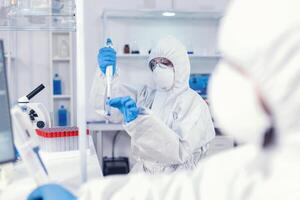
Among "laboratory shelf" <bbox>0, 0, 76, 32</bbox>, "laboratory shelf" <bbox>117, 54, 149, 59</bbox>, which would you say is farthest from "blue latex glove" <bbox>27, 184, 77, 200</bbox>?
"laboratory shelf" <bbox>117, 54, 149, 59</bbox>

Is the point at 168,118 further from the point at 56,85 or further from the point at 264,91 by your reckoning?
the point at 56,85

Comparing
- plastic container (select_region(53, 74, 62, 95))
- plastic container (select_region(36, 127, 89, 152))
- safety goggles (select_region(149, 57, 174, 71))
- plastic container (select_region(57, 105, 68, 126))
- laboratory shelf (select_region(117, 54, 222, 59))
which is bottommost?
plastic container (select_region(57, 105, 68, 126))

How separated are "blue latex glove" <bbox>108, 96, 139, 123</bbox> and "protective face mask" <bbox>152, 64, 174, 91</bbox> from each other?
41 cm

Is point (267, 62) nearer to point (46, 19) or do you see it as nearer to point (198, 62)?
point (46, 19)

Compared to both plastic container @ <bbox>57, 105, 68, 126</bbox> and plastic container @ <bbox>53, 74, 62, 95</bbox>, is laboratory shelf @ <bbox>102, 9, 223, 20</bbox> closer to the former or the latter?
plastic container @ <bbox>53, 74, 62, 95</bbox>

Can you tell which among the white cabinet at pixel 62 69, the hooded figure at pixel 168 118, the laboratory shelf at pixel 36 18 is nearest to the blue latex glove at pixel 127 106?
the hooded figure at pixel 168 118

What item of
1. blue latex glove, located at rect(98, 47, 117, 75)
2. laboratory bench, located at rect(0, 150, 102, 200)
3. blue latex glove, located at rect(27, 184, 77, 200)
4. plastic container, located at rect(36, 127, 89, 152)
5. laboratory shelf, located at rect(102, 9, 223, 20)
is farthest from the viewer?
laboratory shelf, located at rect(102, 9, 223, 20)

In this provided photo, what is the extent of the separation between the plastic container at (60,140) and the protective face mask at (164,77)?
24.3 inches

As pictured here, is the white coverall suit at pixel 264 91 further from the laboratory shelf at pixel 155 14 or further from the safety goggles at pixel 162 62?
the laboratory shelf at pixel 155 14

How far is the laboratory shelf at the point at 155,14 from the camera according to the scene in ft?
12.4

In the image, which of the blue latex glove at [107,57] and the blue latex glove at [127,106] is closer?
the blue latex glove at [127,106]

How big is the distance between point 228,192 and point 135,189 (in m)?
0.25

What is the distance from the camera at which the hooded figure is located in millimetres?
1908

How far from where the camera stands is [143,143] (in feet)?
6.35
